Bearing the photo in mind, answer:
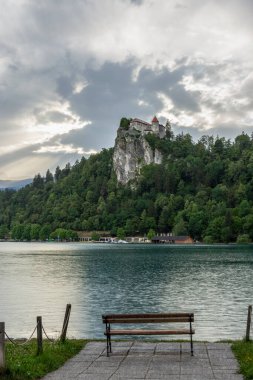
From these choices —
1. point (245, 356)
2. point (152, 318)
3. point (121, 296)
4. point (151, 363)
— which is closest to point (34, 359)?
point (151, 363)

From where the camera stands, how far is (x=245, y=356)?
1761 centimetres

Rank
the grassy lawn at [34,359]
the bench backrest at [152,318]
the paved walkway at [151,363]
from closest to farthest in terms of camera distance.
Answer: the grassy lawn at [34,359], the paved walkway at [151,363], the bench backrest at [152,318]

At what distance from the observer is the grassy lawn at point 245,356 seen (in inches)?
608

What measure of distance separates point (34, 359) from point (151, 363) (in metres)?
3.58

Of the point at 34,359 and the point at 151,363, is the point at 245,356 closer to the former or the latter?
the point at 151,363

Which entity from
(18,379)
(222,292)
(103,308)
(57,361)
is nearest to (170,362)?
(57,361)

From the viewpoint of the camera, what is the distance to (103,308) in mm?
47188

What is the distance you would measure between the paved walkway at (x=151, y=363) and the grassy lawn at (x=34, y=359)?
0.31 m

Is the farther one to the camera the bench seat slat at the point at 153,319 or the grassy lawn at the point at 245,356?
the bench seat slat at the point at 153,319

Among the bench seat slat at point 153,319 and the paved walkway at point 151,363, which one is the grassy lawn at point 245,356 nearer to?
the paved walkway at point 151,363

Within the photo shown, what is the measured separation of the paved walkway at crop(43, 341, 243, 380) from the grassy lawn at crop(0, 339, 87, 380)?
1.03ft

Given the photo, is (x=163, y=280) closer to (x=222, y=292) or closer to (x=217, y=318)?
(x=222, y=292)

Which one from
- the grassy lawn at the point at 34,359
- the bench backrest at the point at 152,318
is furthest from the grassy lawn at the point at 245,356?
the grassy lawn at the point at 34,359

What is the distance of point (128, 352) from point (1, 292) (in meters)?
45.3
